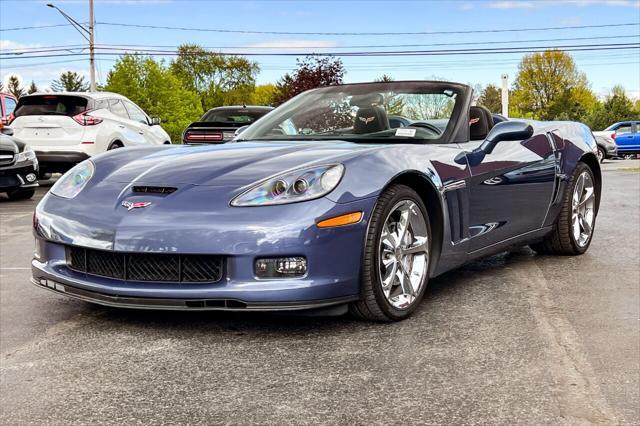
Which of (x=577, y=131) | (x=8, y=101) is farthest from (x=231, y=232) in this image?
(x=8, y=101)

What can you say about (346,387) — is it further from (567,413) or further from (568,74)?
(568,74)

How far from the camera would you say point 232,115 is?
56.3ft

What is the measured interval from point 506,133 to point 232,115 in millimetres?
12725

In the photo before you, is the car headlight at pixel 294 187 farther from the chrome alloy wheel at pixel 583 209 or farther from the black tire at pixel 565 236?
the chrome alloy wheel at pixel 583 209

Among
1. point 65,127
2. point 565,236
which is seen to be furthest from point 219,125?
point 565,236

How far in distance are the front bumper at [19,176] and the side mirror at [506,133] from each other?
829 centimetres

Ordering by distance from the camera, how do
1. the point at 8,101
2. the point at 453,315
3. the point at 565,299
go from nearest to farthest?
the point at 453,315, the point at 565,299, the point at 8,101

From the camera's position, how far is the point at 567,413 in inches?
→ 109

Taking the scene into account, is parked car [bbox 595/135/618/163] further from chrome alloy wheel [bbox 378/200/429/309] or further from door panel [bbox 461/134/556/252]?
chrome alloy wheel [bbox 378/200/429/309]

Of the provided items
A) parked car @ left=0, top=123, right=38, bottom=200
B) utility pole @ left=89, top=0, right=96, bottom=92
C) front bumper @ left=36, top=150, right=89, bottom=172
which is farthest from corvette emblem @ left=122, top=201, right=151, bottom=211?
utility pole @ left=89, top=0, right=96, bottom=92

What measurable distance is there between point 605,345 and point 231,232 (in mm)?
1739

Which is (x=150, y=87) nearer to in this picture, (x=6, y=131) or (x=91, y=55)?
(x=91, y=55)

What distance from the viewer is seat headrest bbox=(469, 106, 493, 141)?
505 centimetres

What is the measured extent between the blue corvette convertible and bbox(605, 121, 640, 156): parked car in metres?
29.8
